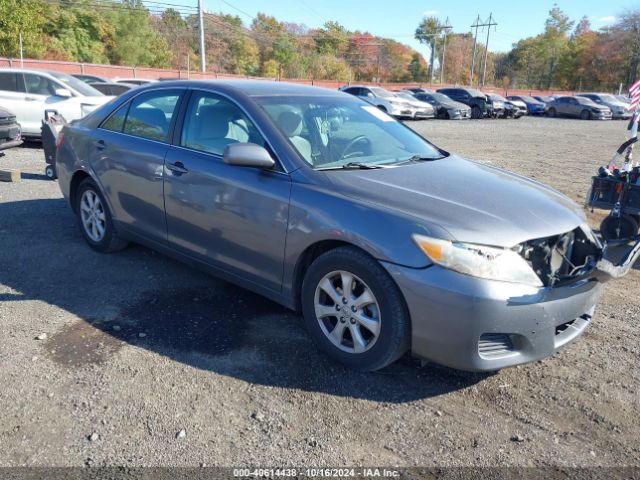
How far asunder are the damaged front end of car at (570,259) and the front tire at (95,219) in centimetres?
364

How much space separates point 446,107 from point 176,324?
27.7 metres

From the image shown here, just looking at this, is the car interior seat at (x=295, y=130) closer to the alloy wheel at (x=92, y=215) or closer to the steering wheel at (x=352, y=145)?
the steering wheel at (x=352, y=145)

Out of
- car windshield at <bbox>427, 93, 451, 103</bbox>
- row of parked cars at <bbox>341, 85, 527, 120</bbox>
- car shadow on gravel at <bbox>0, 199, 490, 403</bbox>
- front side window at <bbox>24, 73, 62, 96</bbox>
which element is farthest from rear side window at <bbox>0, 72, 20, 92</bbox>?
car windshield at <bbox>427, 93, 451, 103</bbox>

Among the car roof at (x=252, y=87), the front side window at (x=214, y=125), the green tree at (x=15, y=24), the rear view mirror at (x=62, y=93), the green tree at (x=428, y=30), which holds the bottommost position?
the rear view mirror at (x=62, y=93)

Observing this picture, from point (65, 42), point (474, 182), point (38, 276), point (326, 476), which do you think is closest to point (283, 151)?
point (474, 182)

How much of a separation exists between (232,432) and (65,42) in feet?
172

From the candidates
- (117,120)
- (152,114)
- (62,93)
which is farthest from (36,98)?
(152,114)

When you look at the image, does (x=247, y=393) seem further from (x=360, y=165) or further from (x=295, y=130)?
(x=295, y=130)

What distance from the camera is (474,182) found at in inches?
145

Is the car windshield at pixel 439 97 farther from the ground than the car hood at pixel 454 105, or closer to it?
farther from the ground

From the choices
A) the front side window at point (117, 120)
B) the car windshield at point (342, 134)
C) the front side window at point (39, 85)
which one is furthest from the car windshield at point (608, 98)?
the front side window at point (117, 120)

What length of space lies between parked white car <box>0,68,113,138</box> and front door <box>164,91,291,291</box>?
845 cm

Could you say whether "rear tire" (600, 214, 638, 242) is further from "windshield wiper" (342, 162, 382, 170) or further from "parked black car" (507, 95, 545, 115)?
"parked black car" (507, 95, 545, 115)

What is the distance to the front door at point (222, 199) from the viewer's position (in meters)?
3.57
